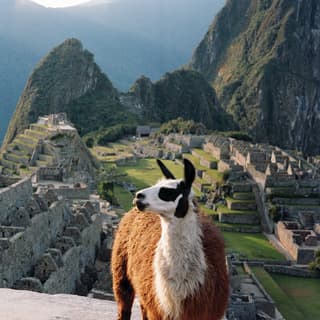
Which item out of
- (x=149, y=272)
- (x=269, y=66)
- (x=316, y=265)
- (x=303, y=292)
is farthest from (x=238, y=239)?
(x=269, y=66)

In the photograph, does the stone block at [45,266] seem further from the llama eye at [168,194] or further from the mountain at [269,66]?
the mountain at [269,66]

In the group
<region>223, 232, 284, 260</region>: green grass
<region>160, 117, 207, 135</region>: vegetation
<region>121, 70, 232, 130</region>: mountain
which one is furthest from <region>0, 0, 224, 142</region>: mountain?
<region>223, 232, 284, 260</region>: green grass

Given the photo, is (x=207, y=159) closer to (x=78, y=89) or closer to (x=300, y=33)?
(x=78, y=89)

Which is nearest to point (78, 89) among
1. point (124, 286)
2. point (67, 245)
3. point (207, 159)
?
point (207, 159)

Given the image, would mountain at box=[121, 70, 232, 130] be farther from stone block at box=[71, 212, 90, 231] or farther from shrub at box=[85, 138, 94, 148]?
stone block at box=[71, 212, 90, 231]

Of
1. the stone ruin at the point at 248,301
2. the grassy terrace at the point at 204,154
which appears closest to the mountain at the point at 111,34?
the grassy terrace at the point at 204,154

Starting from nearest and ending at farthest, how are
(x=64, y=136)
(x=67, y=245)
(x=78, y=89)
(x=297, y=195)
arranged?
(x=67, y=245), (x=297, y=195), (x=64, y=136), (x=78, y=89)
